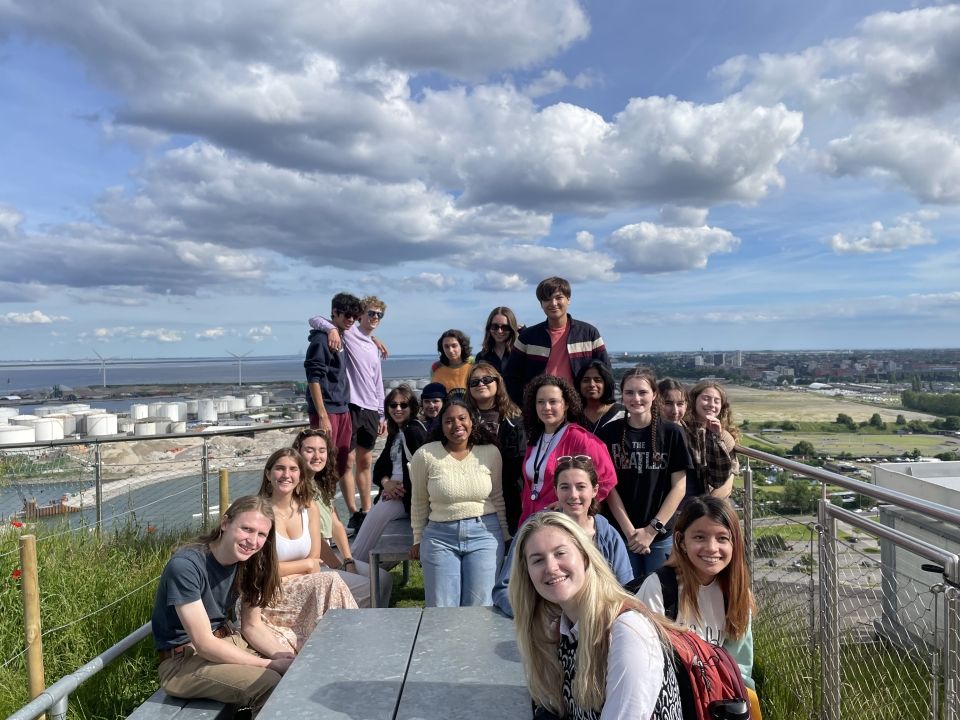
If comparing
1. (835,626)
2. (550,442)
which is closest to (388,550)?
Result: (550,442)

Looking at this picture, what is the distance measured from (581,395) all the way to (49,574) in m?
4.00

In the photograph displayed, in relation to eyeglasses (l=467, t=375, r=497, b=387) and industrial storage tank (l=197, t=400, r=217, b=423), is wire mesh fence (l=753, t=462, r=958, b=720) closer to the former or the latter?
eyeglasses (l=467, t=375, r=497, b=387)

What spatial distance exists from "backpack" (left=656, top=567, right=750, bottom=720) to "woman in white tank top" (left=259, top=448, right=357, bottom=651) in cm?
232

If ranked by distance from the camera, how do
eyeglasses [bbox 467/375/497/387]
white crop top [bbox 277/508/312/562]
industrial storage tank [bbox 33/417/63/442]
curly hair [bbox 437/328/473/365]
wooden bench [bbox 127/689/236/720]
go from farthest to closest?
industrial storage tank [bbox 33/417/63/442] < curly hair [bbox 437/328/473/365] < eyeglasses [bbox 467/375/497/387] < white crop top [bbox 277/508/312/562] < wooden bench [bbox 127/689/236/720]

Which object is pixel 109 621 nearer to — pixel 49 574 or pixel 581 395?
pixel 49 574

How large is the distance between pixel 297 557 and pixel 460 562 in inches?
38.9

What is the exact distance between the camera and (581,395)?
490cm

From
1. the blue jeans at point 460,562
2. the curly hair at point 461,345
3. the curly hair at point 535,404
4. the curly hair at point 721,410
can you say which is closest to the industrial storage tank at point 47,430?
the curly hair at point 461,345

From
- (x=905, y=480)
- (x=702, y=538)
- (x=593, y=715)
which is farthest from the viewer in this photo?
(x=905, y=480)

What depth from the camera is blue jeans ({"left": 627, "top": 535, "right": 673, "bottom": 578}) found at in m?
4.14

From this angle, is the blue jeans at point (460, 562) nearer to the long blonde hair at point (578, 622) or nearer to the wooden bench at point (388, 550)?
the wooden bench at point (388, 550)

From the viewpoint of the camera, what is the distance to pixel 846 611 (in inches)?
138

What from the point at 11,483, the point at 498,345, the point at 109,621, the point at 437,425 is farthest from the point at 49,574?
the point at 498,345

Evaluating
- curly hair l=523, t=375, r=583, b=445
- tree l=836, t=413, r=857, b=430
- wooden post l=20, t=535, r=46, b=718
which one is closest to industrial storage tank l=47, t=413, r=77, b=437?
wooden post l=20, t=535, r=46, b=718
